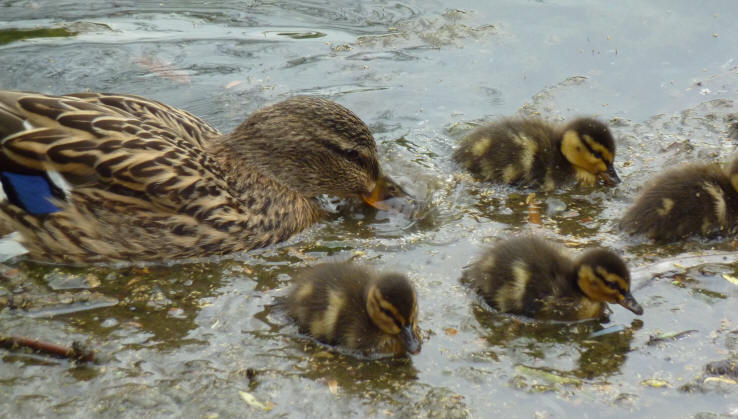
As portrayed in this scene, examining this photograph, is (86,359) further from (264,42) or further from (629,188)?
(264,42)

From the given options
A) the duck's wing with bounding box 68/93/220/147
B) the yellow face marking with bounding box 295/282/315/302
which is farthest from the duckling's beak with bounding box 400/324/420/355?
the duck's wing with bounding box 68/93/220/147

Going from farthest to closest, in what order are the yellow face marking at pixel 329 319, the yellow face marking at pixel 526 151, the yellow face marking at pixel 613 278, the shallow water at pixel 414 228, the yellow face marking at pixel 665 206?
the yellow face marking at pixel 526 151, the yellow face marking at pixel 665 206, the yellow face marking at pixel 613 278, the yellow face marking at pixel 329 319, the shallow water at pixel 414 228

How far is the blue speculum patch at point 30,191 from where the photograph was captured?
3852 millimetres

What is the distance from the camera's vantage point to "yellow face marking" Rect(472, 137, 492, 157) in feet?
16.0

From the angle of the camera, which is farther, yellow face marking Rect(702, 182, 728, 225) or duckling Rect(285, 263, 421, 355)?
yellow face marking Rect(702, 182, 728, 225)

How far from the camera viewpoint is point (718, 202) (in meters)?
4.18

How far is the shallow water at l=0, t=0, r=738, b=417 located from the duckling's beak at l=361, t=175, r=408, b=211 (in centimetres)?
9

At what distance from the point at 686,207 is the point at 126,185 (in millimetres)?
2588

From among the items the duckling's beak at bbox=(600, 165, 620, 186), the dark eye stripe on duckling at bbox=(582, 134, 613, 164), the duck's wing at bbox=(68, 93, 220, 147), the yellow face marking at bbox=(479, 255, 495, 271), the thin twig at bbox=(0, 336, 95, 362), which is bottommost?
the thin twig at bbox=(0, 336, 95, 362)

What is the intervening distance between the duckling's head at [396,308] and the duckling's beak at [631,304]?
873 millimetres

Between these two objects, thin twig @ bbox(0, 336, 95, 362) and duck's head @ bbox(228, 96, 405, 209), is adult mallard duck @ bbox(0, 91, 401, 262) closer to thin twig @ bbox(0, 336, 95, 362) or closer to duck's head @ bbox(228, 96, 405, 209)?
duck's head @ bbox(228, 96, 405, 209)

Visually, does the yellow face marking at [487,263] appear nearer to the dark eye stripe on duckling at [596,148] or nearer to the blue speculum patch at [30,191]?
the dark eye stripe on duckling at [596,148]

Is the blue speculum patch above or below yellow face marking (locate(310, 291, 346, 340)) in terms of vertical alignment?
above

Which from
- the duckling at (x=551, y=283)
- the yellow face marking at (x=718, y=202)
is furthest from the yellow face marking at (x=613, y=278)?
the yellow face marking at (x=718, y=202)
